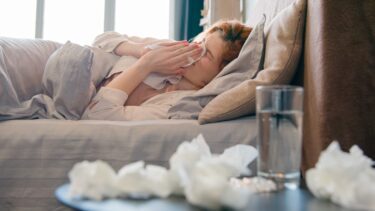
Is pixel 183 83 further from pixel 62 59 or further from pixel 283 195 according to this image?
pixel 283 195

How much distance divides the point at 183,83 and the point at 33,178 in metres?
0.65

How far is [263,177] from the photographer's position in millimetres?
648

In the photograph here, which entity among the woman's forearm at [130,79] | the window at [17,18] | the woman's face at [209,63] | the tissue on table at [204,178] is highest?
the window at [17,18]

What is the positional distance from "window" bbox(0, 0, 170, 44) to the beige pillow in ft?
9.14

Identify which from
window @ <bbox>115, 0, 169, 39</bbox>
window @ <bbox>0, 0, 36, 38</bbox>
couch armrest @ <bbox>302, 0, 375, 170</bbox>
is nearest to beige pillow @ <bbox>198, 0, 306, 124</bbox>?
couch armrest @ <bbox>302, 0, 375, 170</bbox>

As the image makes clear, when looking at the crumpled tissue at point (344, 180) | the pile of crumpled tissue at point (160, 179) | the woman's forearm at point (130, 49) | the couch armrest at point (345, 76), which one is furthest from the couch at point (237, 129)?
the woman's forearm at point (130, 49)

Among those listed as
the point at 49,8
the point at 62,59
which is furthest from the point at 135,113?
the point at 49,8

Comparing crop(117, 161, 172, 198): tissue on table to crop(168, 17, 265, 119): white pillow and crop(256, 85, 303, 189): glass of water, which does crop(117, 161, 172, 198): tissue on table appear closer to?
crop(256, 85, 303, 189): glass of water

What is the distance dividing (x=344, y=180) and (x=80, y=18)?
3.46 meters

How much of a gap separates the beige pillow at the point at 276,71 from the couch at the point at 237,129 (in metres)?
0.02

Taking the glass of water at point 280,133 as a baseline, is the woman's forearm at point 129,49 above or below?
above

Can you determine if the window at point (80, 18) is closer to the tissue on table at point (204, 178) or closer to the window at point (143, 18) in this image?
the window at point (143, 18)

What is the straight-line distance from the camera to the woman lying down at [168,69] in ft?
4.28

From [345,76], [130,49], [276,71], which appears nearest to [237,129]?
[276,71]
